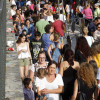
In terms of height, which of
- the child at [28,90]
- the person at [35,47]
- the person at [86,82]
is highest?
the person at [35,47]

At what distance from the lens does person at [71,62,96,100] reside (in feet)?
19.0

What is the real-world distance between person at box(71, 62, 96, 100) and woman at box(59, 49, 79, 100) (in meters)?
0.51

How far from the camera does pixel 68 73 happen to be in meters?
6.54

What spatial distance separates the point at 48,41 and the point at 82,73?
128 inches

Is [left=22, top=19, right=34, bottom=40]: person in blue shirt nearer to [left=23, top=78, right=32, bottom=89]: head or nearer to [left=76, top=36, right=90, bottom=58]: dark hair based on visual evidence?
[left=76, top=36, right=90, bottom=58]: dark hair

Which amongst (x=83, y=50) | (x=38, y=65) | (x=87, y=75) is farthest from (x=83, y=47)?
(x=87, y=75)

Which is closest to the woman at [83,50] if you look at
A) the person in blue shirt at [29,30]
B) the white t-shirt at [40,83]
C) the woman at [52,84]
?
the woman at [52,84]

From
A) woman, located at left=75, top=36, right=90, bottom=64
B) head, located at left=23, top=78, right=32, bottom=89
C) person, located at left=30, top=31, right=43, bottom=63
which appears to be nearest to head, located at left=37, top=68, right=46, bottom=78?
head, located at left=23, top=78, right=32, bottom=89

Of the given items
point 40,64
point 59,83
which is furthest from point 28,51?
point 59,83

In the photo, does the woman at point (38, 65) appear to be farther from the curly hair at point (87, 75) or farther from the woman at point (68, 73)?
the curly hair at point (87, 75)

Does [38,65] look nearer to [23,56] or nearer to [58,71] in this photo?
[58,71]

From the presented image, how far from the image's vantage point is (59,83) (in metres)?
6.23

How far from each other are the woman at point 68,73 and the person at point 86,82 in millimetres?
507

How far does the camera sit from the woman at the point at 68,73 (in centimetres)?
645
